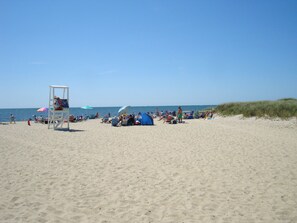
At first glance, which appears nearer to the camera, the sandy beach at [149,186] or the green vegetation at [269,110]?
the sandy beach at [149,186]

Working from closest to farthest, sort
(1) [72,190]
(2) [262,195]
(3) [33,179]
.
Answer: (2) [262,195] → (1) [72,190] → (3) [33,179]

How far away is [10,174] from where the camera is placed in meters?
6.04

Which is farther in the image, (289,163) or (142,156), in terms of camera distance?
(142,156)

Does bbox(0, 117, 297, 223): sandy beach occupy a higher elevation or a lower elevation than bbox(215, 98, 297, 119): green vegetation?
lower

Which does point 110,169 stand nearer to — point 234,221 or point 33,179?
point 33,179

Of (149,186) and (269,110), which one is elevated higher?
(269,110)

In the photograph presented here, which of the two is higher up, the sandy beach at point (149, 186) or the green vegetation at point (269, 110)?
the green vegetation at point (269, 110)

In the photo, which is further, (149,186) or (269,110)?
(269,110)

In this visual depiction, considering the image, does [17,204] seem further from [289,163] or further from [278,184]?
[289,163]

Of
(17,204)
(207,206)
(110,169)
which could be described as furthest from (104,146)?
(207,206)

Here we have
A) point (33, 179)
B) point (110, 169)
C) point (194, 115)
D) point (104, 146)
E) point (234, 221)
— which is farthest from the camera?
point (194, 115)

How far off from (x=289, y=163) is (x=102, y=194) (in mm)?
5785

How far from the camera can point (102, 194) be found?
15.6 feet

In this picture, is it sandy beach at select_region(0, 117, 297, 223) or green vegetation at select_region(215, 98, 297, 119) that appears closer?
sandy beach at select_region(0, 117, 297, 223)
